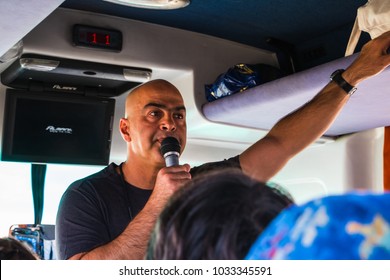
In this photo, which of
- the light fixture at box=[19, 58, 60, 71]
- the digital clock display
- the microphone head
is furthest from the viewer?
the digital clock display

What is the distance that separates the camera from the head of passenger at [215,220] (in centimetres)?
58

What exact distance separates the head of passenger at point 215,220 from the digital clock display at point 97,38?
338cm

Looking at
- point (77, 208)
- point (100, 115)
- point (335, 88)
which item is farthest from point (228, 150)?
point (77, 208)

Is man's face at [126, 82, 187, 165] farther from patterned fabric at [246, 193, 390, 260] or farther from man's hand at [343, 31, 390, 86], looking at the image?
patterned fabric at [246, 193, 390, 260]

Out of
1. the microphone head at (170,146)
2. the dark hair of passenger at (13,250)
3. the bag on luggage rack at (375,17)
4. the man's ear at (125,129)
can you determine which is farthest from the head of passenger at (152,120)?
the dark hair of passenger at (13,250)

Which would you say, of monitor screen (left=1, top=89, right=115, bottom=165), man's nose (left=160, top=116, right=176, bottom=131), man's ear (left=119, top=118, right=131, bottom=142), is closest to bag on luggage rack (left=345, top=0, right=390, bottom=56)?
man's nose (left=160, top=116, right=176, bottom=131)

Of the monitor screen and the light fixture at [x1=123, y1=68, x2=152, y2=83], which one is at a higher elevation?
the light fixture at [x1=123, y1=68, x2=152, y2=83]

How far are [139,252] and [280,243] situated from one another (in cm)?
200

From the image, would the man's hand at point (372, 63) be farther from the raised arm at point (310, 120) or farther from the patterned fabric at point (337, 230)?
the patterned fabric at point (337, 230)

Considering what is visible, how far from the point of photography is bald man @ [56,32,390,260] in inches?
96.8

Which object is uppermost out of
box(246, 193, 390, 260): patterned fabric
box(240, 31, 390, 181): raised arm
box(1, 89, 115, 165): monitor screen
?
box(1, 89, 115, 165): monitor screen

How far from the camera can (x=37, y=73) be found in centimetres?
412

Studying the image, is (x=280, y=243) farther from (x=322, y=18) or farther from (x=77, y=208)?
(x=322, y=18)

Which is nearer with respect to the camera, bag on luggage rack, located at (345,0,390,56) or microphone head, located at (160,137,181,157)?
microphone head, located at (160,137,181,157)
